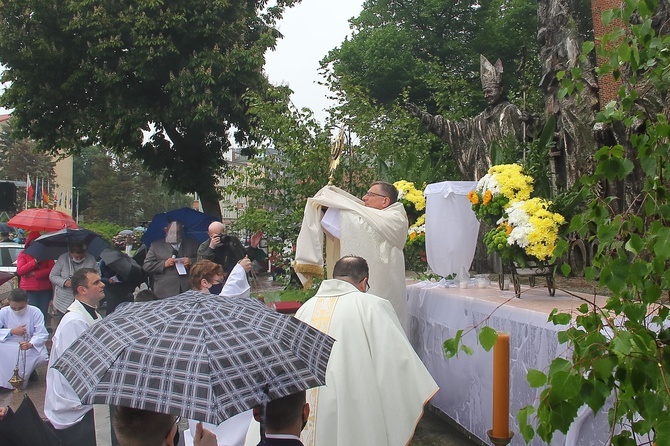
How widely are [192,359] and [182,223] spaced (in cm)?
745


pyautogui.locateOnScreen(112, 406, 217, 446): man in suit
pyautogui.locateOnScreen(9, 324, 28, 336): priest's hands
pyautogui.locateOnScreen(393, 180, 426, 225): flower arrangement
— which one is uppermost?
pyautogui.locateOnScreen(393, 180, 426, 225): flower arrangement

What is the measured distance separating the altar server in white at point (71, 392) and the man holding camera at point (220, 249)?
3.18 m

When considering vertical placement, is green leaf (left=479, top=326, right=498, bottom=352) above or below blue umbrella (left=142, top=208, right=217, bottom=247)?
below

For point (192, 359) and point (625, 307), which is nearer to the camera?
point (625, 307)

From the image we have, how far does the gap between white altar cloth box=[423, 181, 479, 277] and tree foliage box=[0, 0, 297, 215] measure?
12401 mm

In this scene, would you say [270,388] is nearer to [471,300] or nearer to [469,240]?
[471,300]

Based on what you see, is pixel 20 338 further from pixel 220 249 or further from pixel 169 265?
pixel 220 249

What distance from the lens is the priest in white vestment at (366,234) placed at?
220 inches

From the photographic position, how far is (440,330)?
5785 millimetres

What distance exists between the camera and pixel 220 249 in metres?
7.86

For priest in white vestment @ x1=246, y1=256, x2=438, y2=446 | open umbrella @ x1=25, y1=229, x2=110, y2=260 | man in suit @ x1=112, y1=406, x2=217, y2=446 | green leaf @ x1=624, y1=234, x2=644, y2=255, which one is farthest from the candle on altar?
open umbrella @ x1=25, y1=229, x2=110, y2=260

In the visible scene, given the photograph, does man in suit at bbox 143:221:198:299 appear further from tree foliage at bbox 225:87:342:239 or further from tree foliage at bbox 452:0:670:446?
tree foliage at bbox 452:0:670:446

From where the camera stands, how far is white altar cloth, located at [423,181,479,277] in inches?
233

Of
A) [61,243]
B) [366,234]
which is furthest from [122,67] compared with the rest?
[366,234]
